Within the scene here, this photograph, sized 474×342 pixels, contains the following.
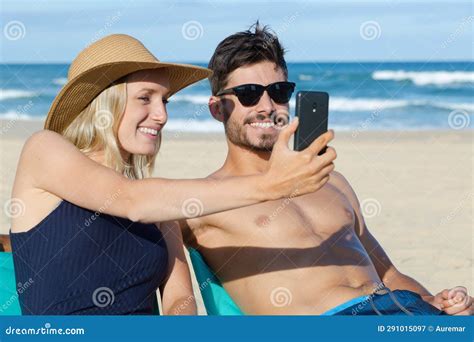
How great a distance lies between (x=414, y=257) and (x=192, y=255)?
12.9ft

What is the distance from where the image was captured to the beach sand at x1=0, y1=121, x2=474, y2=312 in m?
7.31

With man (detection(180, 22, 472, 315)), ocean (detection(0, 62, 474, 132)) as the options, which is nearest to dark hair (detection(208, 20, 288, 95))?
man (detection(180, 22, 472, 315))

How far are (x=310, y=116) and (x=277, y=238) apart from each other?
947 mm

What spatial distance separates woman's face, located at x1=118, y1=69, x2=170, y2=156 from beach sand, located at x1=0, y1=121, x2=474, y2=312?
382cm

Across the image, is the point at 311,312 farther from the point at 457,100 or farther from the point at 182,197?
the point at 457,100

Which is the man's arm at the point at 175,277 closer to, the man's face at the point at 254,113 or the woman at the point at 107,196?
the woman at the point at 107,196

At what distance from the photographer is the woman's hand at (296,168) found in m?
2.52

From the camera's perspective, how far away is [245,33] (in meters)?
Answer: 4.21

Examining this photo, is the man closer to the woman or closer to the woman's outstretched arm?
the woman

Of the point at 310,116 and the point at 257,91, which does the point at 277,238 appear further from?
the point at 310,116

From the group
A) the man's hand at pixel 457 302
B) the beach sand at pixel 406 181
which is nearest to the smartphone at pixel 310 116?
the man's hand at pixel 457 302

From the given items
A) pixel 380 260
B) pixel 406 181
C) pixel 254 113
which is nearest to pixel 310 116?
pixel 254 113
